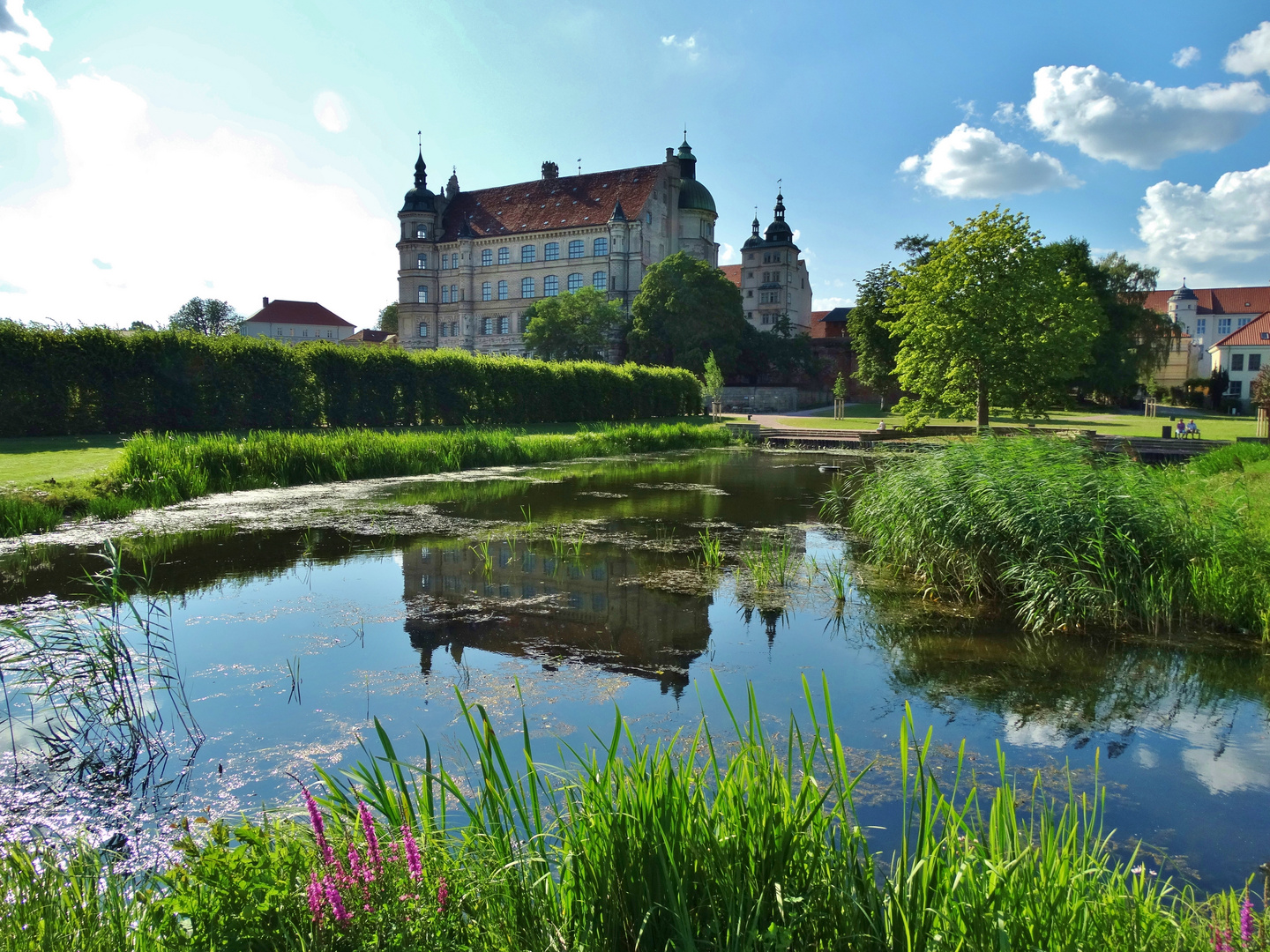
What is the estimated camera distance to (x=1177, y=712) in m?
4.62

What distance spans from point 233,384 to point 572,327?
3726cm

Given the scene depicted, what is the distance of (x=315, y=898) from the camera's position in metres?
2.12

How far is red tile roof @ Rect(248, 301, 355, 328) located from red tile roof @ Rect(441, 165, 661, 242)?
132ft

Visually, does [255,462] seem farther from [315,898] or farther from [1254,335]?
[1254,335]

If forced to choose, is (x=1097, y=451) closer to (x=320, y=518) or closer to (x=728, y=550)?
(x=728, y=550)

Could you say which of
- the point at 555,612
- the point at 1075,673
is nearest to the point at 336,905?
the point at 555,612

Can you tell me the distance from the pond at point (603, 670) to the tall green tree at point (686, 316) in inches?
1751

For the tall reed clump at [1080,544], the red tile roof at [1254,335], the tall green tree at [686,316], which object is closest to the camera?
the tall reed clump at [1080,544]

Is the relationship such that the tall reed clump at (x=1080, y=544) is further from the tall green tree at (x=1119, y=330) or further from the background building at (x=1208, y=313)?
the background building at (x=1208, y=313)

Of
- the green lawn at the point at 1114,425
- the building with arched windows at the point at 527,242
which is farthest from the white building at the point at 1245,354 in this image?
the building with arched windows at the point at 527,242

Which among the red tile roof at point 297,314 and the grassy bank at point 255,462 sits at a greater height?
the red tile roof at point 297,314

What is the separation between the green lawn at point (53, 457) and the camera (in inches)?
444

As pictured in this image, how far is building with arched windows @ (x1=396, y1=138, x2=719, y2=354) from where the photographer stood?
212 ft

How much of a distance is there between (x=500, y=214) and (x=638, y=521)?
214 feet
